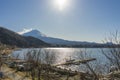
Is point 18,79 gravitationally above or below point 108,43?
below

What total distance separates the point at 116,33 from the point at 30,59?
35812 mm

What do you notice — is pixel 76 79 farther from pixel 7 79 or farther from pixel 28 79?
pixel 7 79

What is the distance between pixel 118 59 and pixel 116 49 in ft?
3.30

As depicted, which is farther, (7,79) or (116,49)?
(7,79)

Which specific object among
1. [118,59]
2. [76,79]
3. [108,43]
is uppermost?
[108,43]

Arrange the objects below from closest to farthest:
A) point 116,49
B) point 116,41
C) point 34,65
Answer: point 116,49 → point 116,41 → point 34,65

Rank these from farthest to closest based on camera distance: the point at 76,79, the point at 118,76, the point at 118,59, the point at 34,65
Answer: the point at 34,65 → the point at 76,79 → the point at 118,76 → the point at 118,59

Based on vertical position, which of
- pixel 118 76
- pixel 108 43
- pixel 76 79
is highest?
pixel 108 43

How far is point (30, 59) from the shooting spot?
4625cm

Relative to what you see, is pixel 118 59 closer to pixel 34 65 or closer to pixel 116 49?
pixel 116 49

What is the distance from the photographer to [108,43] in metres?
11.9

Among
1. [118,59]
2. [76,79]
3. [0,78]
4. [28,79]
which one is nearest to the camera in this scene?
[118,59]

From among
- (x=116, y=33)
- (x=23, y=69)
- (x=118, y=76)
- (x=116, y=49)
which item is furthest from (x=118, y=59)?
(x=23, y=69)

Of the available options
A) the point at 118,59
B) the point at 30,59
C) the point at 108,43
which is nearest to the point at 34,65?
the point at 30,59
